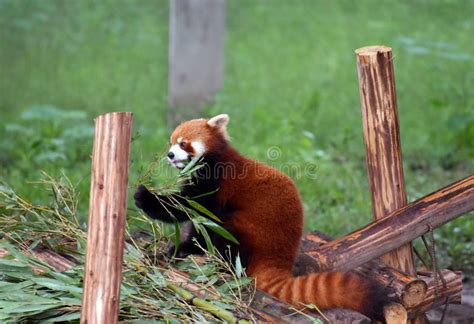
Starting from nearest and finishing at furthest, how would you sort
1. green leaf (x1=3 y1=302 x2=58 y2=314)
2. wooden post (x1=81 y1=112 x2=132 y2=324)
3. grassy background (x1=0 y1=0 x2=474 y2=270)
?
wooden post (x1=81 y1=112 x2=132 y2=324) → green leaf (x1=3 y1=302 x2=58 y2=314) → grassy background (x1=0 y1=0 x2=474 y2=270)

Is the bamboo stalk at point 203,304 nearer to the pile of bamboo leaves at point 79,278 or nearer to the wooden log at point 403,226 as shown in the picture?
the pile of bamboo leaves at point 79,278

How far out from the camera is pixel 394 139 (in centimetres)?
396

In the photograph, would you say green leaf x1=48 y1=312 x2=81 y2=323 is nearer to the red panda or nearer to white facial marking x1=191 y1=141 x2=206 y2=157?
the red panda

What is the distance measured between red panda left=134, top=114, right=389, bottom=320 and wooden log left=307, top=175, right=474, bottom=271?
264 mm

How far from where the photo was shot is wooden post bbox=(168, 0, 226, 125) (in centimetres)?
739

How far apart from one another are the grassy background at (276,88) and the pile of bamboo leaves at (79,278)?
1.27ft

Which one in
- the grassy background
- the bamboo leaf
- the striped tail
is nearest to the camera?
the striped tail

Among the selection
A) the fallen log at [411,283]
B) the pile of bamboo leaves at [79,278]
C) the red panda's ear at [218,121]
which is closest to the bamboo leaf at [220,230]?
the pile of bamboo leaves at [79,278]

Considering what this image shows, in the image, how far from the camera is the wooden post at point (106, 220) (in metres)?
2.76

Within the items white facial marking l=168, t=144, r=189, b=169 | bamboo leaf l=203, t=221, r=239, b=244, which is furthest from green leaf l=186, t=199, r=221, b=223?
white facial marking l=168, t=144, r=189, b=169

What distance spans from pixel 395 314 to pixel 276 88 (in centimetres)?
523

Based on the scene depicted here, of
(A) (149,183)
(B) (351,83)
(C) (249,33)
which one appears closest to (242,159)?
(A) (149,183)

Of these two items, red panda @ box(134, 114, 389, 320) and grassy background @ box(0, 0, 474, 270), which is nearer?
red panda @ box(134, 114, 389, 320)

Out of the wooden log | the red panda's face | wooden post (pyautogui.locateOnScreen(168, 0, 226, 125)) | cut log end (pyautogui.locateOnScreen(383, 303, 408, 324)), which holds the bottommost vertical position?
cut log end (pyautogui.locateOnScreen(383, 303, 408, 324))
